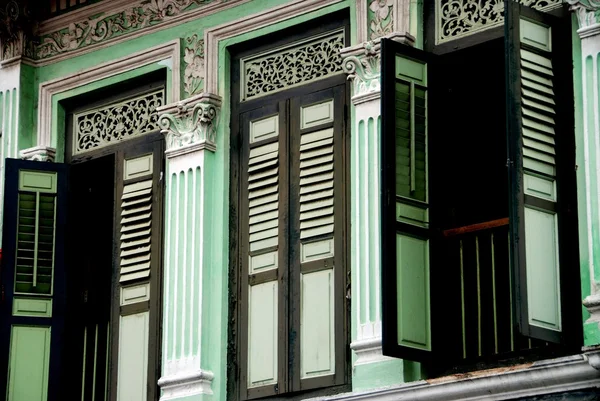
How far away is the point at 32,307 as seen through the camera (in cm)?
1431

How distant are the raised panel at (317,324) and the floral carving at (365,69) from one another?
127 cm

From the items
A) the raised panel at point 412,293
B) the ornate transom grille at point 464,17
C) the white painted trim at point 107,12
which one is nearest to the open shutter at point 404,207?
the raised panel at point 412,293

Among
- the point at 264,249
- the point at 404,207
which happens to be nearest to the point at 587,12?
the point at 404,207

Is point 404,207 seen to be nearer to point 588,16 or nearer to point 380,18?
point 380,18

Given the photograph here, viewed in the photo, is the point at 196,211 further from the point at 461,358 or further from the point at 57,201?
the point at 461,358

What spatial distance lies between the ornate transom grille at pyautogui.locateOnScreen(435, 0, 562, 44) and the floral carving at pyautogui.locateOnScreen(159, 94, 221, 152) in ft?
6.24

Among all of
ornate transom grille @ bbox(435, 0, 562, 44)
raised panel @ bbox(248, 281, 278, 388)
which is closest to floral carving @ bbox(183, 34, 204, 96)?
raised panel @ bbox(248, 281, 278, 388)

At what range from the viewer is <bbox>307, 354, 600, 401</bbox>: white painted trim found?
11.1 meters

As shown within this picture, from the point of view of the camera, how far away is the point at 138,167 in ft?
47.2

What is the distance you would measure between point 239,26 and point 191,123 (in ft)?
2.59

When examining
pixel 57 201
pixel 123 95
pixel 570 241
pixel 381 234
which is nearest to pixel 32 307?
pixel 57 201

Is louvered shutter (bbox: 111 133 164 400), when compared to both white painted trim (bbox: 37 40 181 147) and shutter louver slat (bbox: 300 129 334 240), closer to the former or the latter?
white painted trim (bbox: 37 40 181 147)

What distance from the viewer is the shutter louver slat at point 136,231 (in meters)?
14.1

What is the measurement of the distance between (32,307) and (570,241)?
4.58 metres
